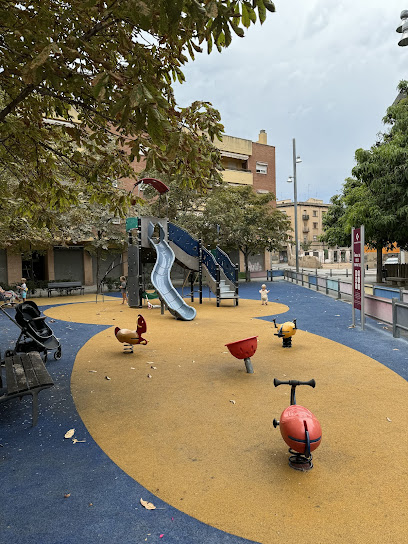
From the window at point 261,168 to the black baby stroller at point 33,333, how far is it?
3759cm

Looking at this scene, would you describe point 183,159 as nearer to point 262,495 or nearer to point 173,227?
point 262,495

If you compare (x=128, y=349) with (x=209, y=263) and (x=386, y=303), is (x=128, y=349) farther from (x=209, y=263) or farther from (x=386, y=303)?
(x=209, y=263)

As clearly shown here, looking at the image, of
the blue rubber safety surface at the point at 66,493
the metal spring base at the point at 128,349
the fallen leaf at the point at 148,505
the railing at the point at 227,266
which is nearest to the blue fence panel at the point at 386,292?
the railing at the point at 227,266

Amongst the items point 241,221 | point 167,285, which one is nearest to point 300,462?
point 167,285

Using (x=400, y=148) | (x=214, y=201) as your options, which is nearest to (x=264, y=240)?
(x=214, y=201)

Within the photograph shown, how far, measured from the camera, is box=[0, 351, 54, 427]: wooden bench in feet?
16.6

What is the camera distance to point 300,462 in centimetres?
400

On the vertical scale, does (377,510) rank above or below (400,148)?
below

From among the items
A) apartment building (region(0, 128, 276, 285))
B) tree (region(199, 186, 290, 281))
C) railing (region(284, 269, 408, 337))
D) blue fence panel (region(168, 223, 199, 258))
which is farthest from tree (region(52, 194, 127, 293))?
railing (region(284, 269, 408, 337))

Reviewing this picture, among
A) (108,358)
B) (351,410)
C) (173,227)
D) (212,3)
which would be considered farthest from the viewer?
(173,227)

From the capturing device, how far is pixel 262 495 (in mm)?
3525

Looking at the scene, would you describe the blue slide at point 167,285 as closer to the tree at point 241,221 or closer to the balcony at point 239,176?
the tree at point 241,221

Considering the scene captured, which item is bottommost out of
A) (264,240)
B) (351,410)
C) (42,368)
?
(351,410)

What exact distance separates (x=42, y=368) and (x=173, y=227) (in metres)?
13.2
